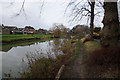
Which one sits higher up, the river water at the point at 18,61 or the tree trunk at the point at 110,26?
the tree trunk at the point at 110,26

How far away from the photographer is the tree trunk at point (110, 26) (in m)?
1.08

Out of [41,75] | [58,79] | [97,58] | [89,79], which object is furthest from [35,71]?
[97,58]

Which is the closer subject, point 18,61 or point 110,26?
point 110,26

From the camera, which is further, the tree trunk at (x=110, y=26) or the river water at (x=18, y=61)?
the river water at (x=18, y=61)

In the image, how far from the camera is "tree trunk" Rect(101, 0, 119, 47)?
1.08 metres

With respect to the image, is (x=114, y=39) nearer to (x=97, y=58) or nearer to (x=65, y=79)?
(x=97, y=58)

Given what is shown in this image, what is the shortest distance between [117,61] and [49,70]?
13.3 ft

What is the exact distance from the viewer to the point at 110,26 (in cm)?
120

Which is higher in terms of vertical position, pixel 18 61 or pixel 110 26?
pixel 110 26

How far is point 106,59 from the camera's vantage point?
0.85m

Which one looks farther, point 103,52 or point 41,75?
point 41,75

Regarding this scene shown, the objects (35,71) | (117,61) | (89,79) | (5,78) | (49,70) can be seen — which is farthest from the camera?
(5,78)

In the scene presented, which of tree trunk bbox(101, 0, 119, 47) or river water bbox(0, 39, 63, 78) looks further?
river water bbox(0, 39, 63, 78)

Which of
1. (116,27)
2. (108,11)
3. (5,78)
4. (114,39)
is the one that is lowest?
(5,78)
